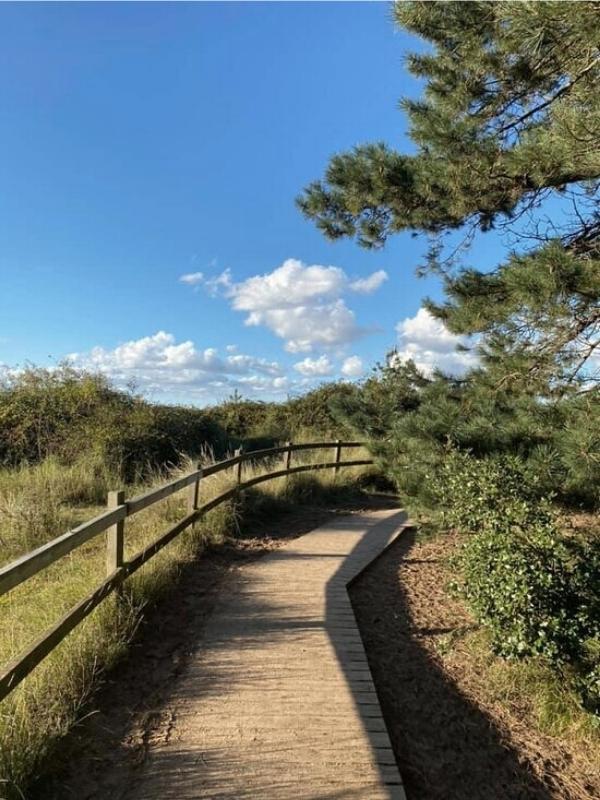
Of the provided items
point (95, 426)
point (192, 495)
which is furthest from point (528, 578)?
point (95, 426)

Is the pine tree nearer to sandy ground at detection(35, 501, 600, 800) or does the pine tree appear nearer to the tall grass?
sandy ground at detection(35, 501, 600, 800)

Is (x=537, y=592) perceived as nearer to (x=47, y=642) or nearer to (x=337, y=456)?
(x=47, y=642)

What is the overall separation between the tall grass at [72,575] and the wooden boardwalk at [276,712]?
584 millimetres

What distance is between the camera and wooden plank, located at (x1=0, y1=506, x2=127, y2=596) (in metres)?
2.73

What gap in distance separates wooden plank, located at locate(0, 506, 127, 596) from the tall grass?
0.74 m

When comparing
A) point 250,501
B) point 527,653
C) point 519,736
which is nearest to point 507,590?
point 527,653

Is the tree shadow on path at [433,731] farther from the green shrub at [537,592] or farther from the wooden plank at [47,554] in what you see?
the wooden plank at [47,554]

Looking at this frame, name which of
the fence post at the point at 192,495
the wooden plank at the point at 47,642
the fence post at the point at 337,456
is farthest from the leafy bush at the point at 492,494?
the fence post at the point at 337,456

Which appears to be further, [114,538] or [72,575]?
[72,575]

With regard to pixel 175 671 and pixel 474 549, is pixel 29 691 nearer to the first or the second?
pixel 175 671

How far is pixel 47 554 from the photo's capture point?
316 cm

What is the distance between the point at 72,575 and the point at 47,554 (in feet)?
9.36

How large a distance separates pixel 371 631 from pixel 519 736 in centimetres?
164

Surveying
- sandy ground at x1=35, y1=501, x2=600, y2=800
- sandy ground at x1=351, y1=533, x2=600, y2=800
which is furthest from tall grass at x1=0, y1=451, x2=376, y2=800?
sandy ground at x1=351, y1=533, x2=600, y2=800
